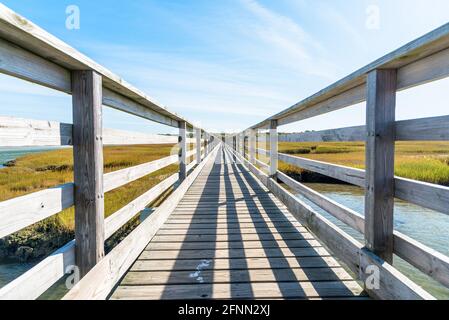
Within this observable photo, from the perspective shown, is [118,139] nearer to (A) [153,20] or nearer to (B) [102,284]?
(B) [102,284]

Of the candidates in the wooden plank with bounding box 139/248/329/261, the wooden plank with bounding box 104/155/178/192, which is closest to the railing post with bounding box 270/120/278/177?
the wooden plank with bounding box 104/155/178/192

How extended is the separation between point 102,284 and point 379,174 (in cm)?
163

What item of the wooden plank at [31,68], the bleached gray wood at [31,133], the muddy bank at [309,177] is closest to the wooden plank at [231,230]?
the bleached gray wood at [31,133]

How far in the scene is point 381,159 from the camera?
1.53m

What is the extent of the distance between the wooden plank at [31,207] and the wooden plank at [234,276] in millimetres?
702

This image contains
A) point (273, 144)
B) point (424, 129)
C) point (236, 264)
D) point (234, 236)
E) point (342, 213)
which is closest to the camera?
point (424, 129)

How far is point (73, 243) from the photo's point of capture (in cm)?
144

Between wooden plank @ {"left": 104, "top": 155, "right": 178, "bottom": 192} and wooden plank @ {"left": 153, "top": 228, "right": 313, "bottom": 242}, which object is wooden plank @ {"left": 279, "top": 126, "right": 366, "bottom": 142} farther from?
wooden plank @ {"left": 104, "top": 155, "right": 178, "bottom": 192}

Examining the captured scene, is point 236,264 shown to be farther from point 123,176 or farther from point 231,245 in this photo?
point 123,176

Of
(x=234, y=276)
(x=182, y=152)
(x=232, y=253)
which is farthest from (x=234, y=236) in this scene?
(x=182, y=152)

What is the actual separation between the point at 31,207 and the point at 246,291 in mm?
1189

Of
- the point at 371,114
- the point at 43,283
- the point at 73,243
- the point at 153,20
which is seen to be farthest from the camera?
the point at 153,20

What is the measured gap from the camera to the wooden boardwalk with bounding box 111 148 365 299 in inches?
63.3
